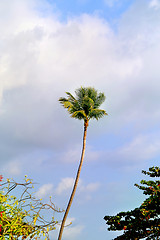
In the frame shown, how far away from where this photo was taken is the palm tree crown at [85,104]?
73.4ft

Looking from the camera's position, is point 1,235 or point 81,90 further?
point 81,90

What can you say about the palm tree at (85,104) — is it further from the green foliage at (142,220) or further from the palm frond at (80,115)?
the green foliage at (142,220)

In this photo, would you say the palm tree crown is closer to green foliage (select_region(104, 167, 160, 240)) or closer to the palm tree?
the palm tree

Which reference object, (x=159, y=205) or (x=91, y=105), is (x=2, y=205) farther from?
(x=91, y=105)

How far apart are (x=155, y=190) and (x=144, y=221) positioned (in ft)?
5.02

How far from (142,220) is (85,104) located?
1189 cm

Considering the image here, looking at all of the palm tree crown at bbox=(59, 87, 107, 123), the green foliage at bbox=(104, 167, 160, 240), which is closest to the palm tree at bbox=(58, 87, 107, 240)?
the palm tree crown at bbox=(59, 87, 107, 123)

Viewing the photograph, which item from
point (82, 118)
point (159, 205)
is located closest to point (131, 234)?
point (159, 205)

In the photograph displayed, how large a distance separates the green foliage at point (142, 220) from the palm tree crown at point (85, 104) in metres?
9.95

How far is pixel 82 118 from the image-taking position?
22.5 metres

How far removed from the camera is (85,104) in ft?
73.8

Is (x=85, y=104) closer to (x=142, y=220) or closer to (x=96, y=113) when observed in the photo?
(x=96, y=113)

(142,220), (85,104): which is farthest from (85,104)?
(142,220)

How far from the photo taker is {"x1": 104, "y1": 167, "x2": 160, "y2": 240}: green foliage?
11930 millimetres
